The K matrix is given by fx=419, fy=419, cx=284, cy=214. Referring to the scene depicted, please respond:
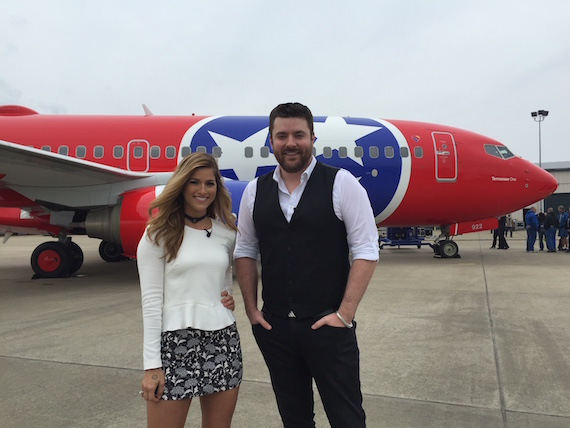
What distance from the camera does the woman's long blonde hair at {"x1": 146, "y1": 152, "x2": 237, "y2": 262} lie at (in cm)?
176

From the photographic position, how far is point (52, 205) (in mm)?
8141

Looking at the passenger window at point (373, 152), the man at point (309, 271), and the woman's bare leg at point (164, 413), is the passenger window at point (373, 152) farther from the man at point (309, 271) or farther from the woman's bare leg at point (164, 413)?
the woman's bare leg at point (164, 413)

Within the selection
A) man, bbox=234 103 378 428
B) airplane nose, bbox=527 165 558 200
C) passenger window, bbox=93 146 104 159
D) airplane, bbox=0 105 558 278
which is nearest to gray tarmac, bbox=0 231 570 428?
man, bbox=234 103 378 428

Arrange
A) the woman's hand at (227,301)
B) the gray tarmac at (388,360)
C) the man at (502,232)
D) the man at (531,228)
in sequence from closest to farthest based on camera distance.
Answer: the woman's hand at (227,301)
the gray tarmac at (388,360)
the man at (531,228)
the man at (502,232)

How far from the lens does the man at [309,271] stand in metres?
1.75

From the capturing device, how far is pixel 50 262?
8516 mm

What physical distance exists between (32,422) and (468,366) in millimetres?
3138

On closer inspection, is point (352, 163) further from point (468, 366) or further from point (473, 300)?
point (468, 366)

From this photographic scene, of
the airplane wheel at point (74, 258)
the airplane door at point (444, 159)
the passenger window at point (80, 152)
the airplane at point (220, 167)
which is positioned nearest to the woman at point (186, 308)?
the airplane at point (220, 167)

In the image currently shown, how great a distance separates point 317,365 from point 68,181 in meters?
7.31

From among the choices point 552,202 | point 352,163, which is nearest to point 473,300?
point 352,163

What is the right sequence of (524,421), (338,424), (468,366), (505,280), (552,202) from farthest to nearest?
(552,202), (505,280), (468,366), (524,421), (338,424)

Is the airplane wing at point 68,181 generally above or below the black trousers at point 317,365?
above

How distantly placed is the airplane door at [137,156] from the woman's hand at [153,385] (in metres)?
7.87
